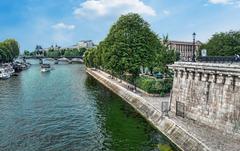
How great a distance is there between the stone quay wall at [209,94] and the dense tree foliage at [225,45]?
5024 cm

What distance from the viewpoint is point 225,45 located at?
3376 inches

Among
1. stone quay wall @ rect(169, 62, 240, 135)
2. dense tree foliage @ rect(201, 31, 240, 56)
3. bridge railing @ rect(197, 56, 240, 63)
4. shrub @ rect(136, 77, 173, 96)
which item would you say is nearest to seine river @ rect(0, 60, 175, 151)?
stone quay wall @ rect(169, 62, 240, 135)

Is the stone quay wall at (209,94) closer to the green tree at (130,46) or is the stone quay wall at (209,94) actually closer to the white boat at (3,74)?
the green tree at (130,46)

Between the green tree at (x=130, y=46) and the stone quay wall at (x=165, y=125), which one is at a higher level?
the green tree at (x=130, y=46)

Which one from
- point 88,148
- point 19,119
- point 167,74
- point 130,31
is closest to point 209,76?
point 88,148

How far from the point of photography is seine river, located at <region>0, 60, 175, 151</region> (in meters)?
30.6

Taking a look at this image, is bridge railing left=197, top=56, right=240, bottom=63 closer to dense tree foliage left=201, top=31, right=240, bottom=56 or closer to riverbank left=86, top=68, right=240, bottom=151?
riverbank left=86, top=68, right=240, bottom=151

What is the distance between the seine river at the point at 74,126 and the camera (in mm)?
30594

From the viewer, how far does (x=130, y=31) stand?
62.0m

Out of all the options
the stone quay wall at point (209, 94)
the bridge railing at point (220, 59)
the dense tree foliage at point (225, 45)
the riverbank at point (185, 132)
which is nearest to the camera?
the riverbank at point (185, 132)

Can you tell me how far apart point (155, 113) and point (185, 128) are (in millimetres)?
8412

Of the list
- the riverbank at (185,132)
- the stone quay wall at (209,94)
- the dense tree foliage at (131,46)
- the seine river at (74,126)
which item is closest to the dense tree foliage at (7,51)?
the seine river at (74,126)

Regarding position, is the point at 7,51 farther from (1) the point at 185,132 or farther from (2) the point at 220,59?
(1) the point at 185,132

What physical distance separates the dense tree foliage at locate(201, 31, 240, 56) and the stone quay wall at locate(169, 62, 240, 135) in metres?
50.2
